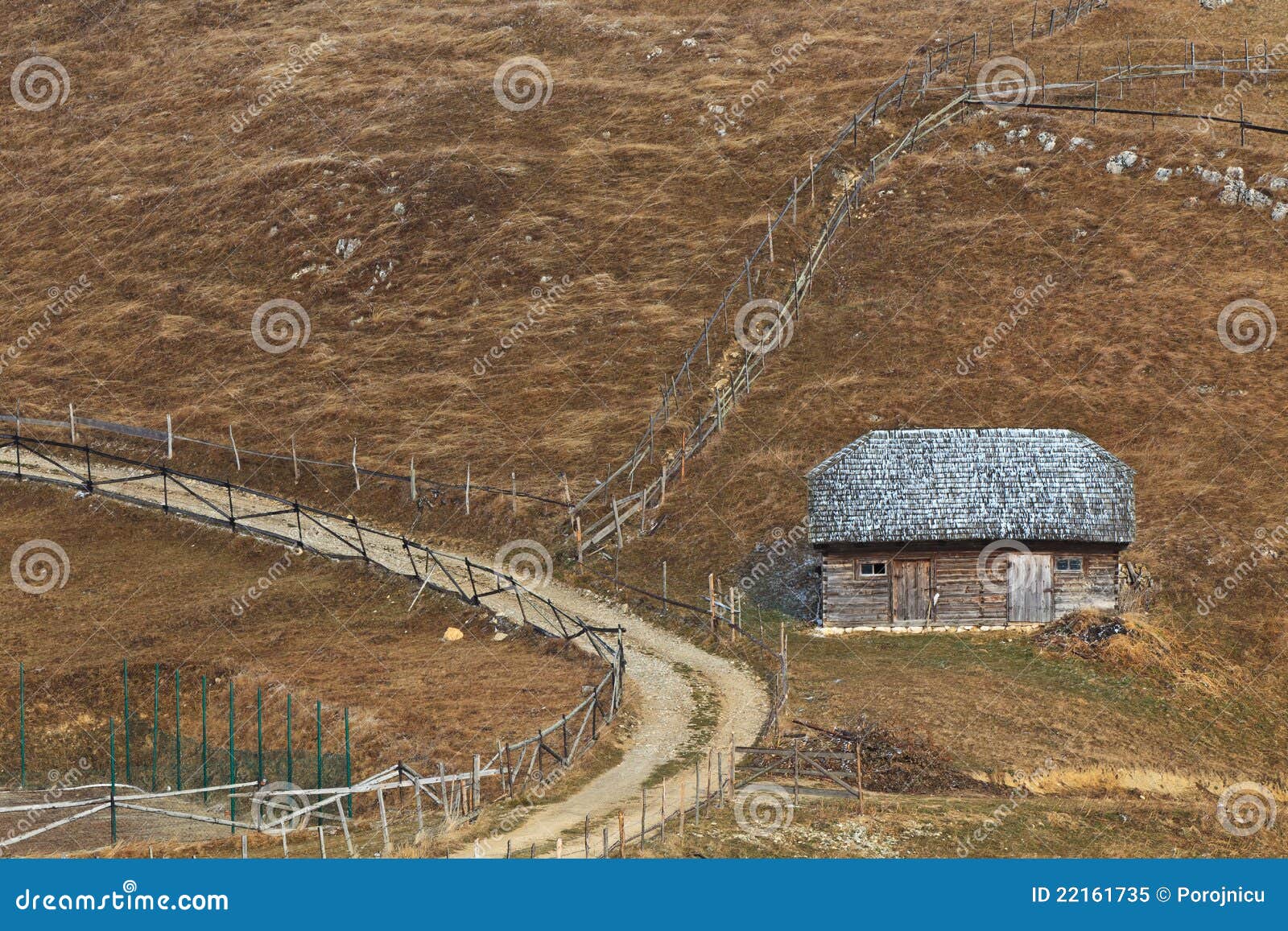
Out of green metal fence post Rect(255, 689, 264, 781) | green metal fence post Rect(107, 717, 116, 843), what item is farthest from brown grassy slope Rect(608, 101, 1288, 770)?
green metal fence post Rect(107, 717, 116, 843)

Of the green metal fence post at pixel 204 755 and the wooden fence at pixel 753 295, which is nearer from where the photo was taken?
the green metal fence post at pixel 204 755

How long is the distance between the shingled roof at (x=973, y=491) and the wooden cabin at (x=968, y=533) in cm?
3

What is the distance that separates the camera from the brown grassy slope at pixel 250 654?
39.9 meters

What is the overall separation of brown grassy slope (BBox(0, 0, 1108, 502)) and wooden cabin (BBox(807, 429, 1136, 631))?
1449cm

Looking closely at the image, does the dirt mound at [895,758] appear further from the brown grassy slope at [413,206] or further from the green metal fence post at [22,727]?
the brown grassy slope at [413,206]

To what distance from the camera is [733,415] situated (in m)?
58.9

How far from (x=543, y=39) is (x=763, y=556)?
54.2m

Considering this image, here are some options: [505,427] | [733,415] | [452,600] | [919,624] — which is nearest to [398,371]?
[505,427]

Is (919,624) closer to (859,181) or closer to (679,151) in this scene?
(859,181)

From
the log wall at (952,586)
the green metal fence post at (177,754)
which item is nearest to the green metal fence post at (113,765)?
the green metal fence post at (177,754)

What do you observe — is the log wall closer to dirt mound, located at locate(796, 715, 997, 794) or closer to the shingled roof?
the shingled roof

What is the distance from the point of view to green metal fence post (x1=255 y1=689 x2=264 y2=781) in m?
36.8

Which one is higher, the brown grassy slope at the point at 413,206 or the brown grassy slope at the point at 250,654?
the brown grassy slope at the point at 413,206

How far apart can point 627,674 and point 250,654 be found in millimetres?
11797
